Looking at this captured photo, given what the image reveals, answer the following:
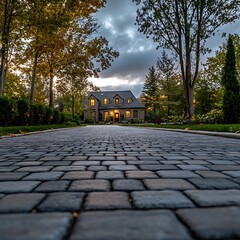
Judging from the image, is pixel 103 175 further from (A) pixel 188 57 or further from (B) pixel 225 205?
(A) pixel 188 57

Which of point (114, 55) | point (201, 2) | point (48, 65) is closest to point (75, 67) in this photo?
point (48, 65)

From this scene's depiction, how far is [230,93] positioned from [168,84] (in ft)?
97.2

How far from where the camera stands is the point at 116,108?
178 feet

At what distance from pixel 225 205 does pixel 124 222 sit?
66 centimetres

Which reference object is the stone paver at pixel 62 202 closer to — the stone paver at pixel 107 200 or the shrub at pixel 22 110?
the stone paver at pixel 107 200

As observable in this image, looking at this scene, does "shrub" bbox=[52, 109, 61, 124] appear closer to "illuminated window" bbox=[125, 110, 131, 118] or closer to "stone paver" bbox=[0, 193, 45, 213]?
"stone paver" bbox=[0, 193, 45, 213]

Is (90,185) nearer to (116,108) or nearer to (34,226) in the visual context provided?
(34,226)

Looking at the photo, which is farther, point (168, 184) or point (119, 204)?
point (168, 184)

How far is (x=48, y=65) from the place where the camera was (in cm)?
2070

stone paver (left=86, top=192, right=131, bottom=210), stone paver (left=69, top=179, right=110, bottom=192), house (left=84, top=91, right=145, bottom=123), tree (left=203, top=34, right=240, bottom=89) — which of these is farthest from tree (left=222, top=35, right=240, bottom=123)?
house (left=84, top=91, right=145, bottom=123)

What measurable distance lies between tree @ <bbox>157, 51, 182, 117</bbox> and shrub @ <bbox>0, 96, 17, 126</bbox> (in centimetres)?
3092

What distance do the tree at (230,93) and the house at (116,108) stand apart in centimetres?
3665

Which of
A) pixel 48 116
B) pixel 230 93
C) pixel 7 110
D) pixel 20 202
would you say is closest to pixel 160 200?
pixel 20 202

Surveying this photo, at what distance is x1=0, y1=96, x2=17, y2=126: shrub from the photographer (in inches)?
430
